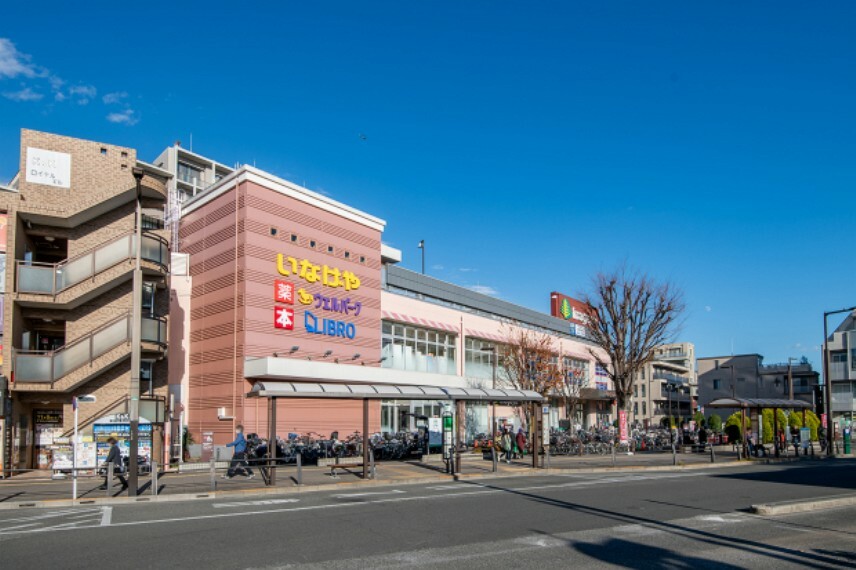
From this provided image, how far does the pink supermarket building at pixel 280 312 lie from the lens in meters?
34.4

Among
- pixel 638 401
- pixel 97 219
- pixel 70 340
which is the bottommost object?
pixel 638 401

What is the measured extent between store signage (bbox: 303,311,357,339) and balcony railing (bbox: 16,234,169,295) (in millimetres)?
8633

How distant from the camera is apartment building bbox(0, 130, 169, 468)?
26.6m

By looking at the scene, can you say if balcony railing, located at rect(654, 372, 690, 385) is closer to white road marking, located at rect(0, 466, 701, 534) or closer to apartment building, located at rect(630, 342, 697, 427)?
apartment building, located at rect(630, 342, 697, 427)

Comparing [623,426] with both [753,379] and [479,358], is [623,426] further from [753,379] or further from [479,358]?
[753,379]

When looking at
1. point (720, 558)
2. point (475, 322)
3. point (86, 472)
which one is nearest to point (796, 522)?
point (720, 558)

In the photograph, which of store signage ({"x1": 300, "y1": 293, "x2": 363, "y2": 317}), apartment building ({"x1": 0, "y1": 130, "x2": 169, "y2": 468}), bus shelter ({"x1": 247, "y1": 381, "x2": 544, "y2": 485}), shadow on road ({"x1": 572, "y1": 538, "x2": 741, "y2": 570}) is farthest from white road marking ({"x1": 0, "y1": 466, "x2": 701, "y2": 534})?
store signage ({"x1": 300, "y1": 293, "x2": 363, "y2": 317})

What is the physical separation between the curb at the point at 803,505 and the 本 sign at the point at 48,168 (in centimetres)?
2673

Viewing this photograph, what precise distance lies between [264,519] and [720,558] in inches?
344

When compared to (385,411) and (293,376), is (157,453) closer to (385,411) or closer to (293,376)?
(293,376)

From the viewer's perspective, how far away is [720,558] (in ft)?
36.6

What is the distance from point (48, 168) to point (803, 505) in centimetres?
2808

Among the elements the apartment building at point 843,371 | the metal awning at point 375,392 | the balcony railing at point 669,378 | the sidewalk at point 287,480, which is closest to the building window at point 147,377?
the sidewalk at point 287,480

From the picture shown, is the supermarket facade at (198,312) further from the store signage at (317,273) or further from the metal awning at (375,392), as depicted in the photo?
the metal awning at (375,392)
